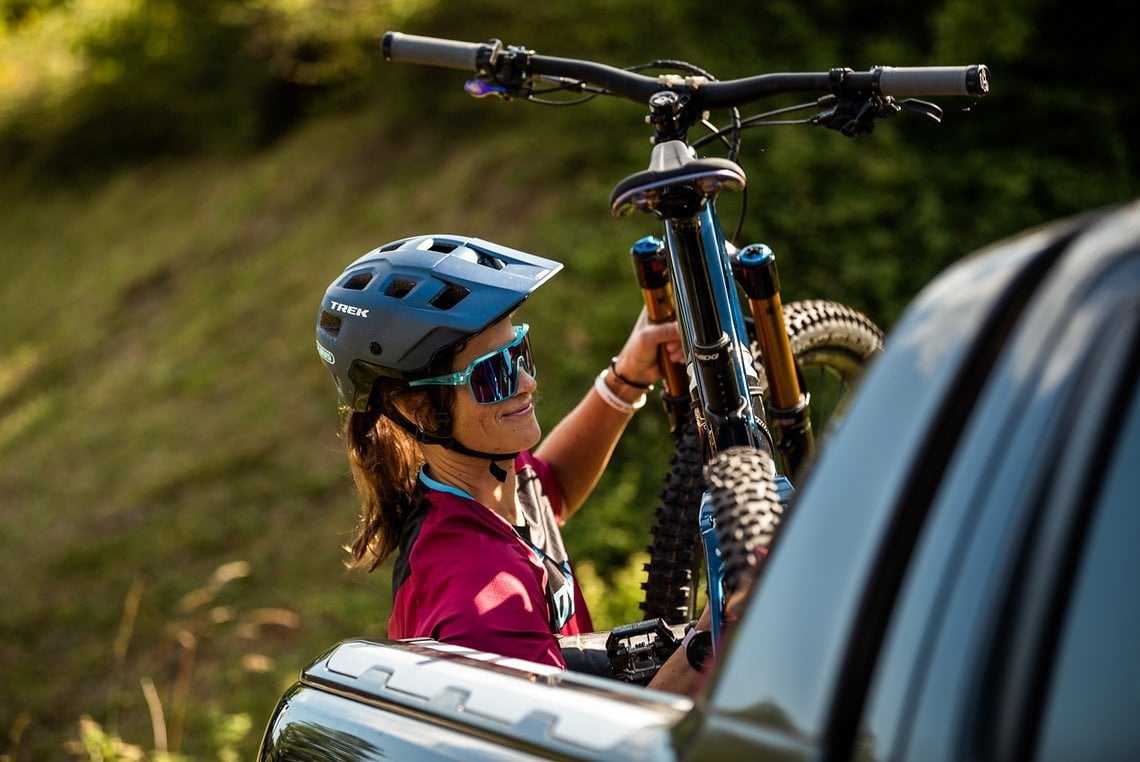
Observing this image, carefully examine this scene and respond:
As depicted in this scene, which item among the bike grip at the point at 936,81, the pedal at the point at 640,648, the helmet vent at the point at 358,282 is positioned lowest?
the pedal at the point at 640,648

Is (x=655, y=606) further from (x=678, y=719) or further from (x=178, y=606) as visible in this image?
(x=178, y=606)

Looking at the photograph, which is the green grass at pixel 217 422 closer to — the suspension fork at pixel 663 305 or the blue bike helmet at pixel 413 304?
the blue bike helmet at pixel 413 304

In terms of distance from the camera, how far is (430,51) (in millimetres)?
3330

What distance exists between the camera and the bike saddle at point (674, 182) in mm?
2439

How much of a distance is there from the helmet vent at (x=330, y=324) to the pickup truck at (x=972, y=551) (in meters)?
1.71

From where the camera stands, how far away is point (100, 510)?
29.2 feet

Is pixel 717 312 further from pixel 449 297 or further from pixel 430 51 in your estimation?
pixel 430 51

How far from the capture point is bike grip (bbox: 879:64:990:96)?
258 cm

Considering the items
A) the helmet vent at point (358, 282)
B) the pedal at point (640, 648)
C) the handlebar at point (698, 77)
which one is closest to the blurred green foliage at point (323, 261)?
the handlebar at point (698, 77)

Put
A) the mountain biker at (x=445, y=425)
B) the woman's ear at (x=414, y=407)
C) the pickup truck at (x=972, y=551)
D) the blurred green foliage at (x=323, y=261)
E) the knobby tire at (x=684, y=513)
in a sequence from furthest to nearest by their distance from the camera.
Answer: the blurred green foliage at (x=323, y=261) → the knobby tire at (x=684, y=513) → the woman's ear at (x=414, y=407) → the mountain biker at (x=445, y=425) → the pickup truck at (x=972, y=551)

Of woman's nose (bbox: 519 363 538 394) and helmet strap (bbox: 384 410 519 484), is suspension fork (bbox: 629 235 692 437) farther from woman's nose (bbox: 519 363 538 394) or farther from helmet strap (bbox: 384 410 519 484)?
helmet strap (bbox: 384 410 519 484)

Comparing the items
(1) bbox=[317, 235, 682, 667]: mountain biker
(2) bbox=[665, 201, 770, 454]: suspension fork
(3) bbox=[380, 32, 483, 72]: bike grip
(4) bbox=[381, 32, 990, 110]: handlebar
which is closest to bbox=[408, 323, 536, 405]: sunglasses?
(1) bbox=[317, 235, 682, 667]: mountain biker

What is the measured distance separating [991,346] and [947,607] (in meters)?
0.26

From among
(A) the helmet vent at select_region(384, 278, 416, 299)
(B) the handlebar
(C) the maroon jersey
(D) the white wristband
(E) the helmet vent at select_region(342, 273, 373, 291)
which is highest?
(B) the handlebar
